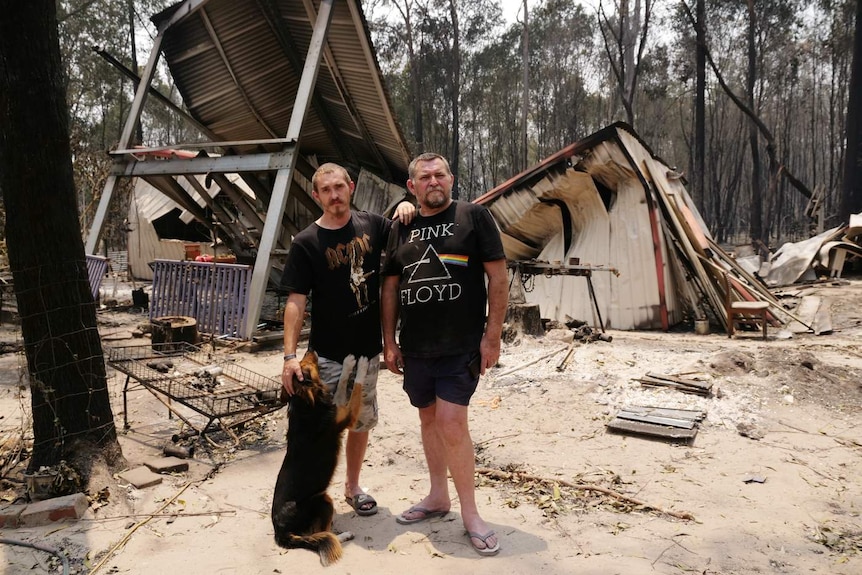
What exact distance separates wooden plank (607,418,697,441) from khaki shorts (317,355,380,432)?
2430 mm

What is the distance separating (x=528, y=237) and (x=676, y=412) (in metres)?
7.73

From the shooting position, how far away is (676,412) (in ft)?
16.9

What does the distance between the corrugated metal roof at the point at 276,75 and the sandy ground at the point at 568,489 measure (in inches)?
230

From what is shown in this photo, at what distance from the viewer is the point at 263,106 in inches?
445

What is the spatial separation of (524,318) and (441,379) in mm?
5332

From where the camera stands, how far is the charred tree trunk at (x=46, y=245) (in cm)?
354

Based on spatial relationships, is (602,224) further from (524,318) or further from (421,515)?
(421,515)

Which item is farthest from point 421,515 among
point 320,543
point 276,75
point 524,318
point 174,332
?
point 276,75

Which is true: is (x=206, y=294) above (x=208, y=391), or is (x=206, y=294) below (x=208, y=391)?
above

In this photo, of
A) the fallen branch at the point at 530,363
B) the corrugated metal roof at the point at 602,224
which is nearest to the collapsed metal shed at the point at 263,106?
the corrugated metal roof at the point at 602,224

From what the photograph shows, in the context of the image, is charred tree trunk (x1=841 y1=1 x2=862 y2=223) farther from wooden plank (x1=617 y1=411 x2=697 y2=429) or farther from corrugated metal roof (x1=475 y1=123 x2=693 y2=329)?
wooden plank (x1=617 y1=411 x2=697 y2=429)

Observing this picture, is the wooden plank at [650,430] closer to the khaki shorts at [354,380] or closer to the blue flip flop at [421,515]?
the blue flip flop at [421,515]

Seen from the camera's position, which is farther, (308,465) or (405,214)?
(405,214)

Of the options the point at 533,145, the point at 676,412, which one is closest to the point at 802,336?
the point at 676,412
